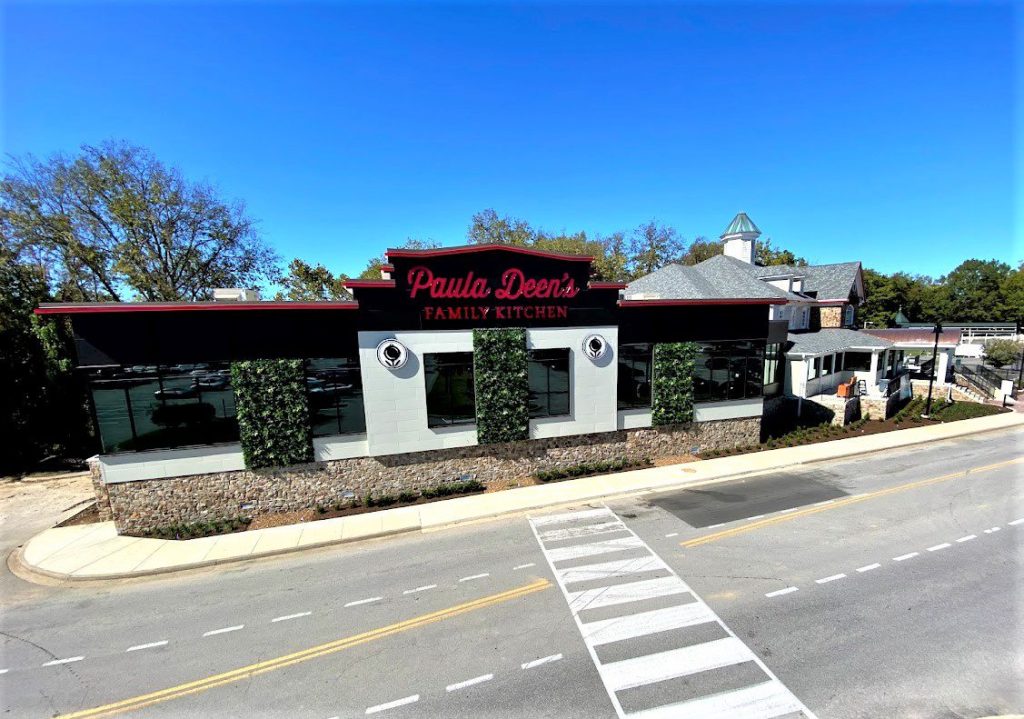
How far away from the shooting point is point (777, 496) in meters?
13.8

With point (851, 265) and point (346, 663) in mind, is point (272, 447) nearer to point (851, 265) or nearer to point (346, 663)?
point (346, 663)

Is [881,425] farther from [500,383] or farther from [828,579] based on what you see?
[500,383]

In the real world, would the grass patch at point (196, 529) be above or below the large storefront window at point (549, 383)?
below

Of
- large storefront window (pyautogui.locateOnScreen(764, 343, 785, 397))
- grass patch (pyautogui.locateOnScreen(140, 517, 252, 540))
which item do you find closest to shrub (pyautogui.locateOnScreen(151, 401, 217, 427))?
grass patch (pyautogui.locateOnScreen(140, 517, 252, 540))

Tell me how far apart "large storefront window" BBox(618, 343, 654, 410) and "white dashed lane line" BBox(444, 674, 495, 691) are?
12386 millimetres

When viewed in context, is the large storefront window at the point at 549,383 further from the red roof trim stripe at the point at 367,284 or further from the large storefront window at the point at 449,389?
the red roof trim stripe at the point at 367,284

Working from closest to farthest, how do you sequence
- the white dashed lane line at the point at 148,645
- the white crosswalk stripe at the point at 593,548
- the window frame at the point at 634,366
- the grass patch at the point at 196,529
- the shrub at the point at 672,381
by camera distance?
the white dashed lane line at the point at 148,645
the white crosswalk stripe at the point at 593,548
the grass patch at the point at 196,529
the window frame at the point at 634,366
the shrub at the point at 672,381

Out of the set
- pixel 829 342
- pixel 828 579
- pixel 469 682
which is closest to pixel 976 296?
pixel 829 342

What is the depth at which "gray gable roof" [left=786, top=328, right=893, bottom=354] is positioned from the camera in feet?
84.6

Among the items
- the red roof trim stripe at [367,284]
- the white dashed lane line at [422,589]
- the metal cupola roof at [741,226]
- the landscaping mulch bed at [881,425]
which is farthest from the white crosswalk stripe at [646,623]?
the metal cupola roof at [741,226]

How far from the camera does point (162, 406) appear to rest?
1302 cm

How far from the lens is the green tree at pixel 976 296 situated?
2830 inches

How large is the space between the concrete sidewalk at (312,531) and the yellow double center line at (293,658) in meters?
4.21

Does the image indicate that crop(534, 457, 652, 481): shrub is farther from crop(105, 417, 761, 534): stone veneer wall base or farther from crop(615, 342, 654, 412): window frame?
crop(615, 342, 654, 412): window frame
